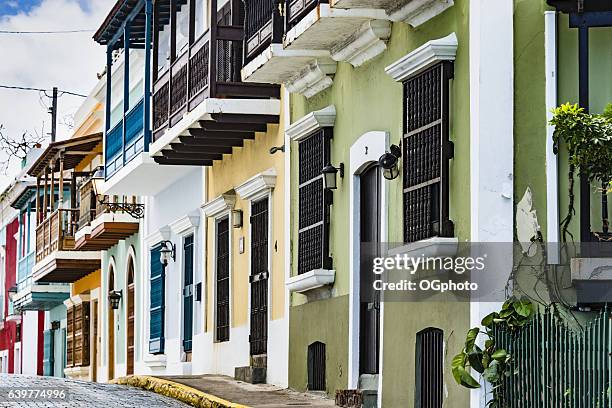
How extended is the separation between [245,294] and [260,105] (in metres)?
2.71

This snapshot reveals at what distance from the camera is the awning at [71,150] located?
27.1m

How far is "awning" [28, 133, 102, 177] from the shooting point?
88.8 ft

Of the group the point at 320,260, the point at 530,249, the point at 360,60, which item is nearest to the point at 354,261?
the point at 320,260

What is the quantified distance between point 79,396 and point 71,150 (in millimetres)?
11616

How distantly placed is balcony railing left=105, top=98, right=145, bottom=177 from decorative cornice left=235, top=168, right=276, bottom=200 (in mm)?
2995

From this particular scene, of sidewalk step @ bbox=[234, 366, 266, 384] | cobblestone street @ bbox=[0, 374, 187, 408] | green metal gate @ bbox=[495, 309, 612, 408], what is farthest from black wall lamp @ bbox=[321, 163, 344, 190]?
green metal gate @ bbox=[495, 309, 612, 408]

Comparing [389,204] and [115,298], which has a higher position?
[389,204]

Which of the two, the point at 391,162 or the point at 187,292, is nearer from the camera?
the point at 391,162

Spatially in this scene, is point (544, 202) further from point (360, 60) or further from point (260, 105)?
point (260, 105)

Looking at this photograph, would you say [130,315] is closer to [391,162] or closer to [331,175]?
[331,175]

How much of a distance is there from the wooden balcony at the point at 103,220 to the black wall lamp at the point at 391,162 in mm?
12581

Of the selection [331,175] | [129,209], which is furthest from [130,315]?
[331,175]

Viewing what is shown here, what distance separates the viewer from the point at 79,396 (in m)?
16.5

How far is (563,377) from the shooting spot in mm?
10414
